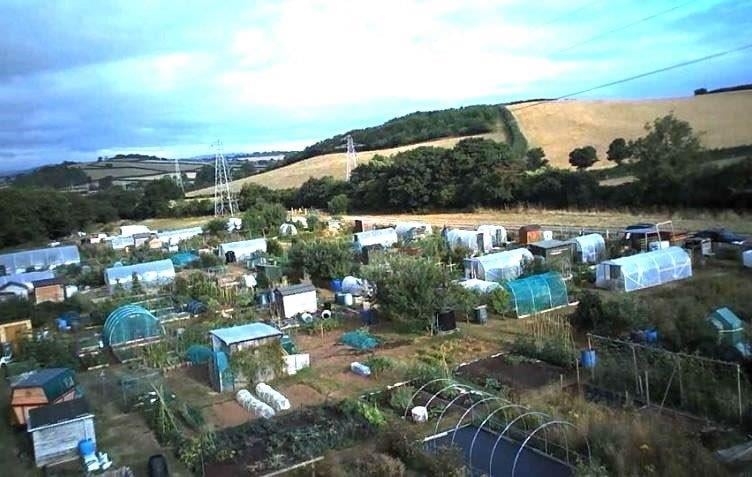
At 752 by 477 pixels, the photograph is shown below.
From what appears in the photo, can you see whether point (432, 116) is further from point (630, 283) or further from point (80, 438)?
point (80, 438)

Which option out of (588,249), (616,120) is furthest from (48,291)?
(616,120)

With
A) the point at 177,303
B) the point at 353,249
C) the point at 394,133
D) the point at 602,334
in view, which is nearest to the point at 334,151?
the point at 394,133

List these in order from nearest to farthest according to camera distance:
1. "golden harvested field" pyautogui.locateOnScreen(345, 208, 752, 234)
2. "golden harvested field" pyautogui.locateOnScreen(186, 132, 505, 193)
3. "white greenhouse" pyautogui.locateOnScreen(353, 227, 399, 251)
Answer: "golden harvested field" pyautogui.locateOnScreen(345, 208, 752, 234), "white greenhouse" pyautogui.locateOnScreen(353, 227, 399, 251), "golden harvested field" pyautogui.locateOnScreen(186, 132, 505, 193)

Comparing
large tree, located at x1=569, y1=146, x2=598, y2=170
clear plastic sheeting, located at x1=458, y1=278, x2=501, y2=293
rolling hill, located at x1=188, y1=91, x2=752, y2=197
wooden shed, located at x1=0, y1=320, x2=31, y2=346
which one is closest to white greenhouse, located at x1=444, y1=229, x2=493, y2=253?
clear plastic sheeting, located at x1=458, y1=278, x2=501, y2=293

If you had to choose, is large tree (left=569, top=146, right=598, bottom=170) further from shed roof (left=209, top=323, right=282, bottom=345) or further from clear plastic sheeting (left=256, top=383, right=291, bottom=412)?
clear plastic sheeting (left=256, top=383, right=291, bottom=412)

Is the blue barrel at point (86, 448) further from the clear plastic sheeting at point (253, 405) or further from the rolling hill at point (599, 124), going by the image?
the rolling hill at point (599, 124)

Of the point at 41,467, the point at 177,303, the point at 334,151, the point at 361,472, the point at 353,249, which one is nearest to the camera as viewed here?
the point at 361,472

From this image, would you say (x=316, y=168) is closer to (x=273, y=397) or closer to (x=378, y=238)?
(x=378, y=238)

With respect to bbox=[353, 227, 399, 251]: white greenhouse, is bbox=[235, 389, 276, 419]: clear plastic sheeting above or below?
below
